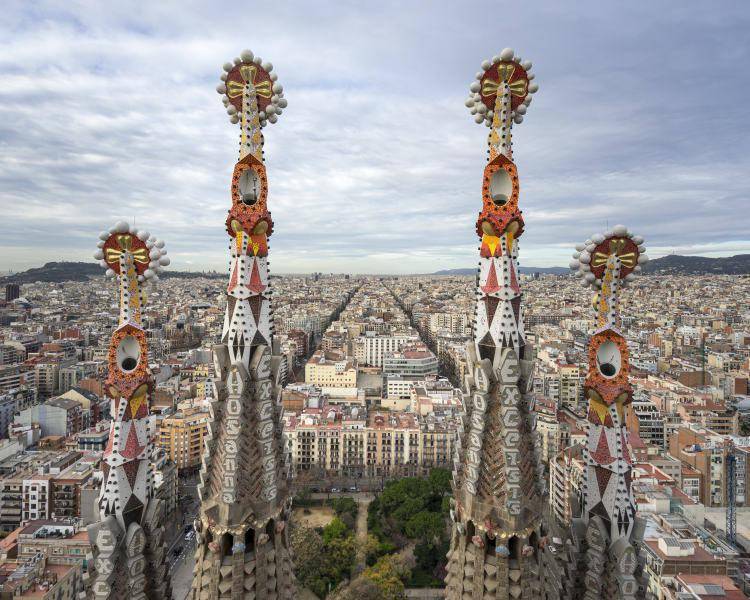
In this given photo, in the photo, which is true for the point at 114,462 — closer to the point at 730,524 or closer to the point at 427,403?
the point at 730,524

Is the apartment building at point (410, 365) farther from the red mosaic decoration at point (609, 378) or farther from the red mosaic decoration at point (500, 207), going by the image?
the red mosaic decoration at point (500, 207)

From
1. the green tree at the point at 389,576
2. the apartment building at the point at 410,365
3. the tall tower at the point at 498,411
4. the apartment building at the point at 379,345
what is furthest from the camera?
the apartment building at the point at 379,345

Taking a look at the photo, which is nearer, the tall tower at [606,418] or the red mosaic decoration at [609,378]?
the tall tower at [606,418]

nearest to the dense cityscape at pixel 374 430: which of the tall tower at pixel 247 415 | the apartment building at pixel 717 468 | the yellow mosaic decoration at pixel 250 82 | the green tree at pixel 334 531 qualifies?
the apartment building at pixel 717 468

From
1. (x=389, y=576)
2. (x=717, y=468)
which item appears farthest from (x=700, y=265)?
(x=389, y=576)

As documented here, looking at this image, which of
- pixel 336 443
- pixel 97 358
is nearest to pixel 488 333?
pixel 336 443

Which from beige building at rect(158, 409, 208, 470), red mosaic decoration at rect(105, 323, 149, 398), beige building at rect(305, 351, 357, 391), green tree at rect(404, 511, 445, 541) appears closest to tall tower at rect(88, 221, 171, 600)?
red mosaic decoration at rect(105, 323, 149, 398)

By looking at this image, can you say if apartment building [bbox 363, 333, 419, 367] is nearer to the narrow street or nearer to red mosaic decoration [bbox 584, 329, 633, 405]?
the narrow street

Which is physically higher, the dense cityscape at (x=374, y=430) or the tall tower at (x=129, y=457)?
the tall tower at (x=129, y=457)

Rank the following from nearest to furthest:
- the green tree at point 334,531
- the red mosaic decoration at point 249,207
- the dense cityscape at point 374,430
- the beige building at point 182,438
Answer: the red mosaic decoration at point 249,207, the dense cityscape at point 374,430, the green tree at point 334,531, the beige building at point 182,438
